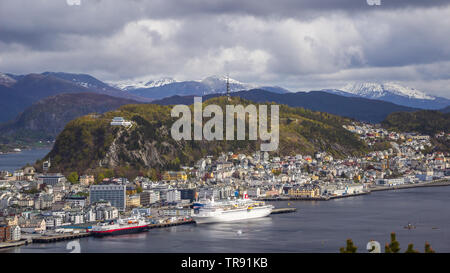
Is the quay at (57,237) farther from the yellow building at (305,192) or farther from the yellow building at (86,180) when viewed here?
the yellow building at (305,192)

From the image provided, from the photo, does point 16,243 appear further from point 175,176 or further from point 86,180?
point 175,176

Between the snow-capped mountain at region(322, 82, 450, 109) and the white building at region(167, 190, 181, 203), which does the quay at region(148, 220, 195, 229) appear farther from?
the snow-capped mountain at region(322, 82, 450, 109)

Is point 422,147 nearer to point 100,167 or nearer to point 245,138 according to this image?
point 245,138

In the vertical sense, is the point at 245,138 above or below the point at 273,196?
above

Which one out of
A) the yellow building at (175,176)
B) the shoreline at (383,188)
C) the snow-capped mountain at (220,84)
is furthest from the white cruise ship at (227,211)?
the snow-capped mountain at (220,84)

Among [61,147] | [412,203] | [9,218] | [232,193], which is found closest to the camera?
[9,218]
